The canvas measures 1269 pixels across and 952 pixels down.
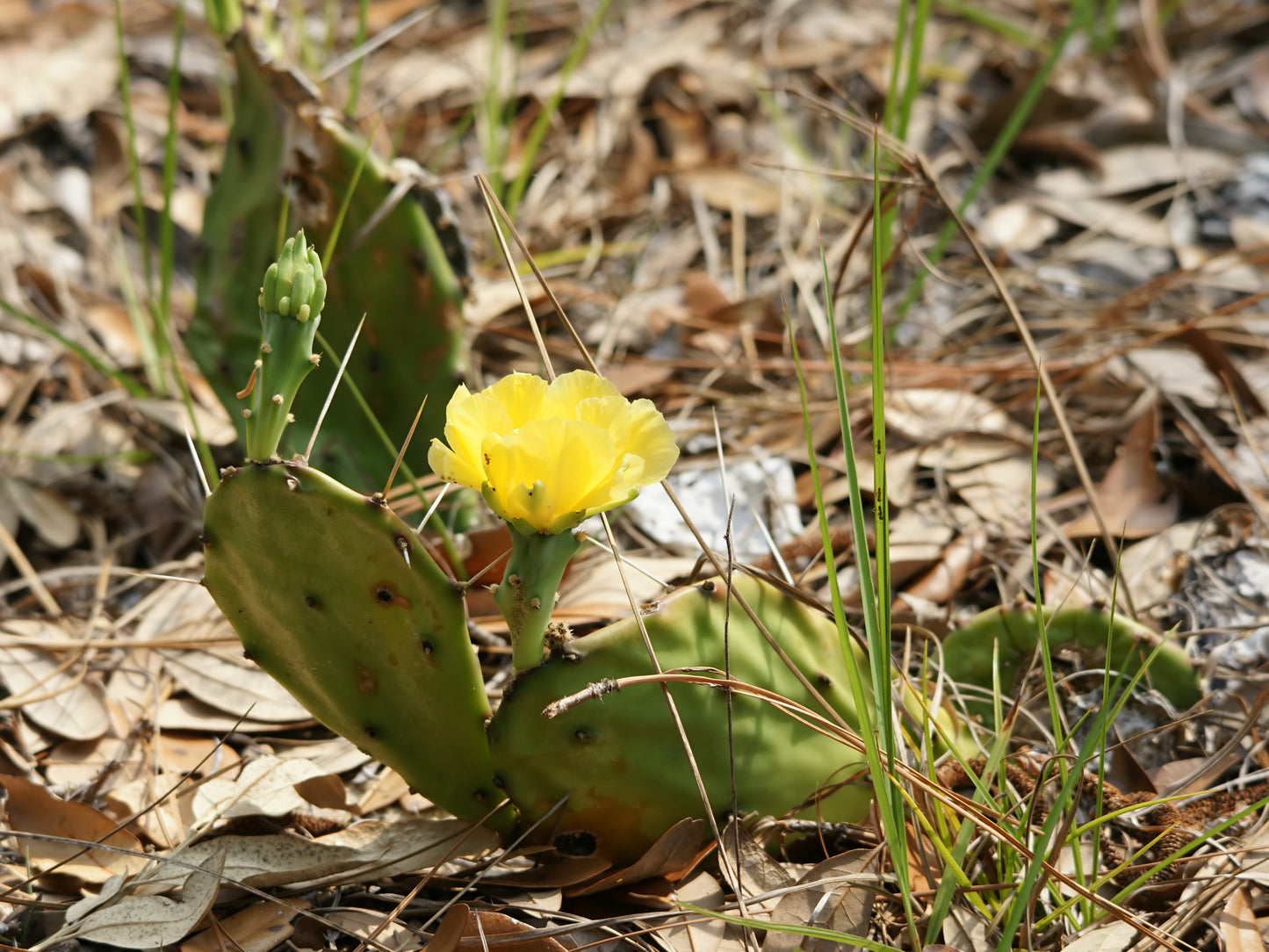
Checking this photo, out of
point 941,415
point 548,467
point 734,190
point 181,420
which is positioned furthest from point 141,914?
point 734,190

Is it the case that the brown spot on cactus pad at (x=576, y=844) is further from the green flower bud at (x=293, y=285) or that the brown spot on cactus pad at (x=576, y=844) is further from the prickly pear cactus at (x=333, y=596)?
the green flower bud at (x=293, y=285)

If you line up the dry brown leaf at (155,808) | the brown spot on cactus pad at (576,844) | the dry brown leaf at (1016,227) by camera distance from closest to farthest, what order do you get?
the brown spot on cactus pad at (576,844), the dry brown leaf at (155,808), the dry brown leaf at (1016,227)

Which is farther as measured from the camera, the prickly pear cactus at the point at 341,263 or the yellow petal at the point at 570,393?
the prickly pear cactus at the point at 341,263

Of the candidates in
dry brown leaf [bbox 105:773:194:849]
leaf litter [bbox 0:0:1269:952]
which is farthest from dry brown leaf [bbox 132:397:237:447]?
dry brown leaf [bbox 105:773:194:849]

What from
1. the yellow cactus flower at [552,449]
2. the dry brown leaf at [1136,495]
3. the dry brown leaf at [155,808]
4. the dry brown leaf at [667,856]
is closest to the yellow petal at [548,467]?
the yellow cactus flower at [552,449]

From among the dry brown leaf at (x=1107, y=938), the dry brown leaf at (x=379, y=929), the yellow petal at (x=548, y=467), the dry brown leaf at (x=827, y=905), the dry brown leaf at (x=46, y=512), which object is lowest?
the dry brown leaf at (x=1107, y=938)

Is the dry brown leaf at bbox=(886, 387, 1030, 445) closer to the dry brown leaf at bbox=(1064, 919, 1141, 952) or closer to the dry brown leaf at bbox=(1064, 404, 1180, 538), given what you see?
the dry brown leaf at bbox=(1064, 404, 1180, 538)

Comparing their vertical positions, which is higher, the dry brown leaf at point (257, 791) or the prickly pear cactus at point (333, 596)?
the prickly pear cactus at point (333, 596)
